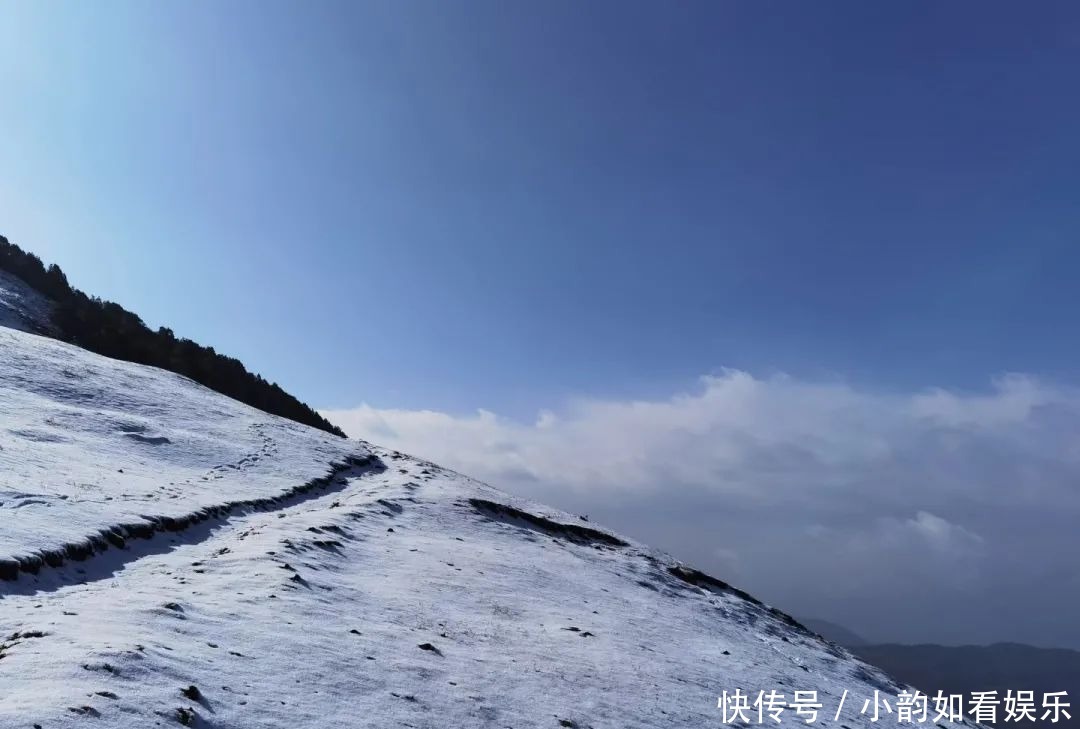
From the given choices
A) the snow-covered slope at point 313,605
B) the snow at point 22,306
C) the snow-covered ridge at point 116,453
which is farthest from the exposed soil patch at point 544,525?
the snow at point 22,306

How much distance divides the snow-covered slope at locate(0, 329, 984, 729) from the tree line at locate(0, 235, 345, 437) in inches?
989

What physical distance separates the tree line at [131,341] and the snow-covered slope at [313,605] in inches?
989

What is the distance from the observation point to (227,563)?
54.0 ft

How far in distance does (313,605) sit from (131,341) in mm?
57269

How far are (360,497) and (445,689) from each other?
18991 millimetres

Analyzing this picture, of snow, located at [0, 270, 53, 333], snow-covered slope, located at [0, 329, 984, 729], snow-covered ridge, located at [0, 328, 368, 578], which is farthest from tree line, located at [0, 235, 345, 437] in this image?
snow-covered slope, located at [0, 329, 984, 729]

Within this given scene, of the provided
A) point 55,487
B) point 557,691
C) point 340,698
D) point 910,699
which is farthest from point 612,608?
point 55,487

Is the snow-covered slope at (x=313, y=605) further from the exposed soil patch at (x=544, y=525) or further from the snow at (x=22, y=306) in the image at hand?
the snow at (x=22, y=306)

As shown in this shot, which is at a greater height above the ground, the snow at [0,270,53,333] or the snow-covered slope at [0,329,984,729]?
the snow at [0,270,53,333]

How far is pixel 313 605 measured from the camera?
1428 centimetres

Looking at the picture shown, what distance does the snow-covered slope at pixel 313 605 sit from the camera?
9.62 m

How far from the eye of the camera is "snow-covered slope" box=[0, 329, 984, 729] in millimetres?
9625

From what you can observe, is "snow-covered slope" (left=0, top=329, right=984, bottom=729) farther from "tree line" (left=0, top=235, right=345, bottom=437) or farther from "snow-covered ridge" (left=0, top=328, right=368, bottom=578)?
"tree line" (left=0, top=235, right=345, bottom=437)

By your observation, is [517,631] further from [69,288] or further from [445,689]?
[69,288]
